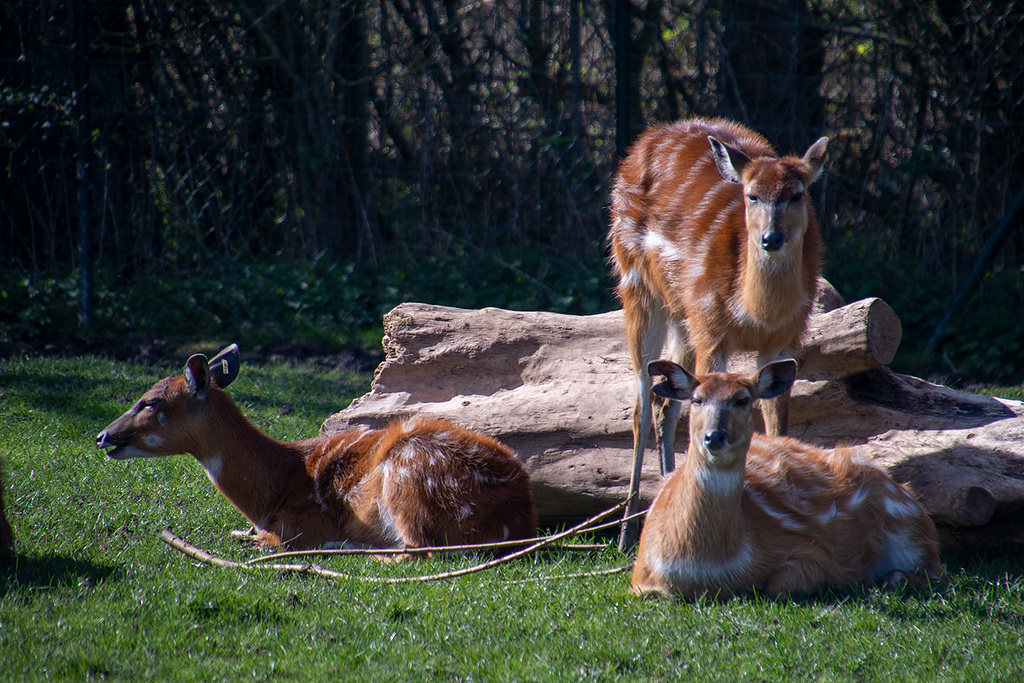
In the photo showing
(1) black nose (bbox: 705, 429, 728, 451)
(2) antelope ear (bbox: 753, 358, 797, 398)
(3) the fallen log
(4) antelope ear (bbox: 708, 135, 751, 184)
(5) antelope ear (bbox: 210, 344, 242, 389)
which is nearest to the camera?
(1) black nose (bbox: 705, 429, 728, 451)

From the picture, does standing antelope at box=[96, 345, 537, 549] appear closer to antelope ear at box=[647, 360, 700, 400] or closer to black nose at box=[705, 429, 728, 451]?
antelope ear at box=[647, 360, 700, 400]

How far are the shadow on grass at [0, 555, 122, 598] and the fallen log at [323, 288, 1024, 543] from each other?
6.09 ft

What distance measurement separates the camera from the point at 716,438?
388 centimetres

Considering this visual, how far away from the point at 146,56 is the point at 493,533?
22.4 feet

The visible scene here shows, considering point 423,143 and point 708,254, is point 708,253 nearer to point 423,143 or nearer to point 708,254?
point 708,254

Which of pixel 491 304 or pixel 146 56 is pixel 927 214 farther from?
pixel 146 56

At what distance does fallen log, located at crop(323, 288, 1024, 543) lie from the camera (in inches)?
191

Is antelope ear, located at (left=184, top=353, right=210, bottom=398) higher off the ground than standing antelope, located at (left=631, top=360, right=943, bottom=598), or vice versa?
antelope ear, located at (left=184, top=353, right=210, bottom=398)

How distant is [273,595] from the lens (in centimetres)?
413

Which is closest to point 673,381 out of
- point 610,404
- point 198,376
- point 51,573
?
point 610,404

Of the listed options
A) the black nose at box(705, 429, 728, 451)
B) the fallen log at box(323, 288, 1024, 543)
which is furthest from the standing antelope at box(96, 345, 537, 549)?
the black nose at box(705, 429, 728, 451)

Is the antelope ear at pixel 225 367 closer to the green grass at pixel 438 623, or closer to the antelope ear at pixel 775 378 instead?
the green grass at pixel 438 623

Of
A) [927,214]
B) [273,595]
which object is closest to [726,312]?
[273,595]

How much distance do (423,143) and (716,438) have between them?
641 cm
